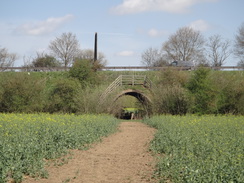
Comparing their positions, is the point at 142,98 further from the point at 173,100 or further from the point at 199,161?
the point at 199,161

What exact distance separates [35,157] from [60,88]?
104ft

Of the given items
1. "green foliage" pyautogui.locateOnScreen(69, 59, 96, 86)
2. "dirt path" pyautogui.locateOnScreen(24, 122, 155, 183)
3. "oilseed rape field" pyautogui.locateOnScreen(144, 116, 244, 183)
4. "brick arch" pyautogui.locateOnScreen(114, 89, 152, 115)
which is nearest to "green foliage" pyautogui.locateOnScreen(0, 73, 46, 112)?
"green foliage" pyautogui.locateOnScreen(69, 59, 96, 86)

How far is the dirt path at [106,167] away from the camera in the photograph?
1088cm

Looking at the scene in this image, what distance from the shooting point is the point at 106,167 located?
1256cm

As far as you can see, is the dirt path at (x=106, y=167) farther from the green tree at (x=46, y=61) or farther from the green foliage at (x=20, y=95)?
the green tree at (x=46, y=61)

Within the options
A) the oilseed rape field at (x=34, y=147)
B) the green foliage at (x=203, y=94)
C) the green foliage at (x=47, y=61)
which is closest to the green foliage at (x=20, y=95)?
the green foliage at (x=203, y=94)

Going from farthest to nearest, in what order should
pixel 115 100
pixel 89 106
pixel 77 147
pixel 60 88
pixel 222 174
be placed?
pixel 60 88, pixel 115 100, pixel 89 106, pixel 77 147, pixel 222 174

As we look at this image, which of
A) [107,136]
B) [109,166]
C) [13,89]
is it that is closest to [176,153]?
[109,166]

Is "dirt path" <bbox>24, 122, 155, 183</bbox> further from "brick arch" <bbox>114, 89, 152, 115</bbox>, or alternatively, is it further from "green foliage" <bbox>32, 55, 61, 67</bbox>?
"green foliage" <bbox>32, 55, 61, 67</bbox>

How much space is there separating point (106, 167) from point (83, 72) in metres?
34.5

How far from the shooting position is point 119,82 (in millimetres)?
46062

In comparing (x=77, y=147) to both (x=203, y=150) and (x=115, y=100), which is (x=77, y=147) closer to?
(x=203, y=150)

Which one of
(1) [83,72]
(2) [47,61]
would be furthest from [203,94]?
(2) [47,61]

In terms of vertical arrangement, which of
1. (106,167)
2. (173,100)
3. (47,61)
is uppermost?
(47,61)
